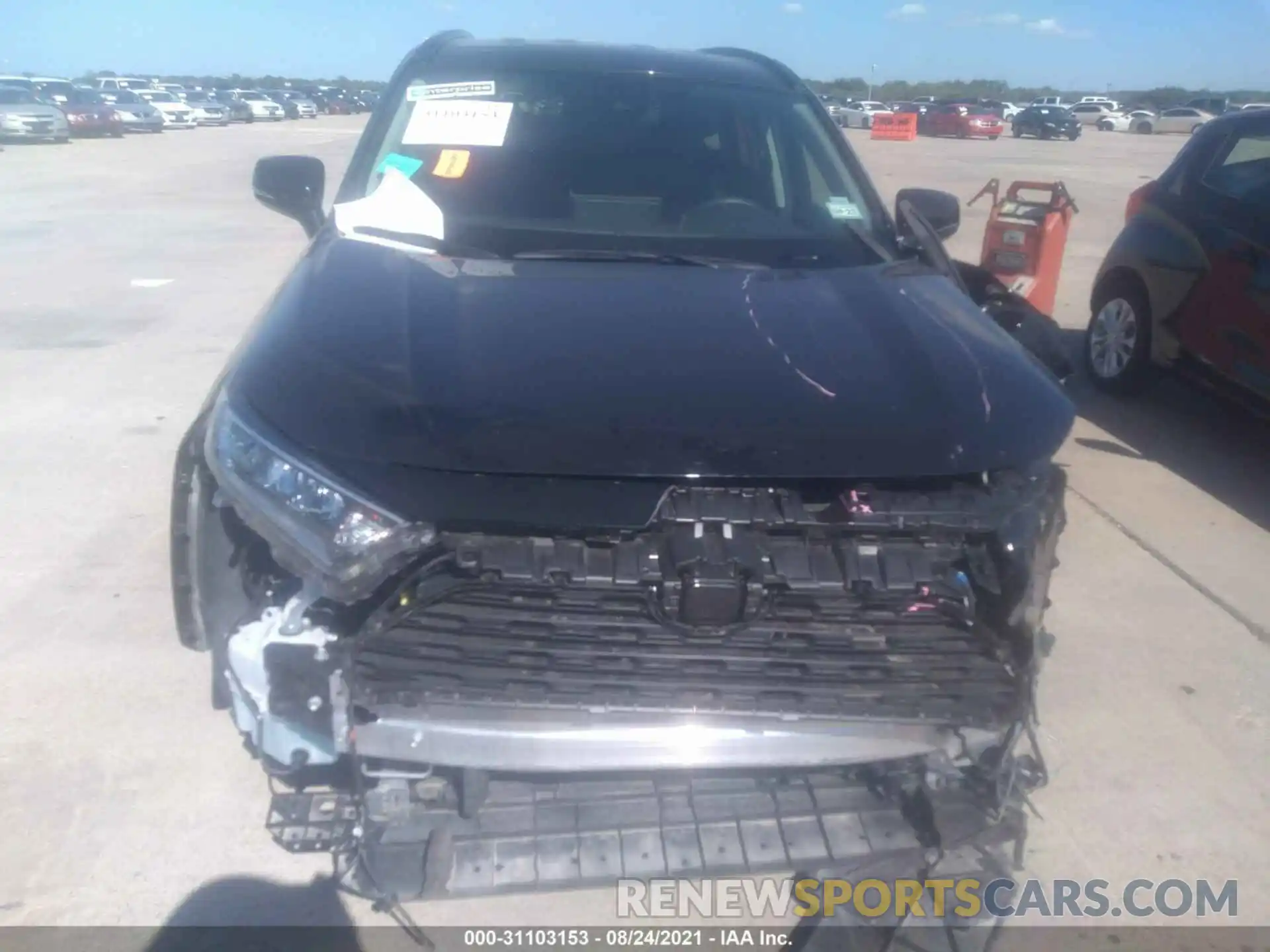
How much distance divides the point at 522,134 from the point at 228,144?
1101 inches

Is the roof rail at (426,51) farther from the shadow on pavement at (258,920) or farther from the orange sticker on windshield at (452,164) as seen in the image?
the shadow on pavement at (258,920)

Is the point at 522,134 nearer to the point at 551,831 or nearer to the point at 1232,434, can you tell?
the point at 551,831

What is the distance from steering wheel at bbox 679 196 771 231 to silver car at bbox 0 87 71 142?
26107 millimetres

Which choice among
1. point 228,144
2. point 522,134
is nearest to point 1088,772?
point 522,134

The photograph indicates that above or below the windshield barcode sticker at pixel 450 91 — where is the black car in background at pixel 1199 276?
below

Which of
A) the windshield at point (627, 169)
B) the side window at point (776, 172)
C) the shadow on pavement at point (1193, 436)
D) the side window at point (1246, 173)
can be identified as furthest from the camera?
the side window at point (1246, 173)

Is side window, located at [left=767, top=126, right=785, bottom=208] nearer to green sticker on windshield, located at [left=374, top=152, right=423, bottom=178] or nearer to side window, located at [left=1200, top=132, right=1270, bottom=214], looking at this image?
green sticker on windshield, located at [left=374, top=152, right=423, bottom=178]

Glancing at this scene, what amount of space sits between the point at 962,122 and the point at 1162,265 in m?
40.1

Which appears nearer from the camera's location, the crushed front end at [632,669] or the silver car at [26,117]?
the crushed front end at [632,669]

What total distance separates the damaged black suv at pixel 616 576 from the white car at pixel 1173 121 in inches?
2002

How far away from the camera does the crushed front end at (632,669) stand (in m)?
1.98

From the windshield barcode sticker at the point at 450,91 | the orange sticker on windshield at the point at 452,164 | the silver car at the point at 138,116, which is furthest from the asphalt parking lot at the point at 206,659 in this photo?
the silver car at the point at 138,116

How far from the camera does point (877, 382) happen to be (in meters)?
2.30

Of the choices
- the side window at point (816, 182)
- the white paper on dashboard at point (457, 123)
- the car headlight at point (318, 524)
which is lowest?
the car headlight at point (318, 524)
